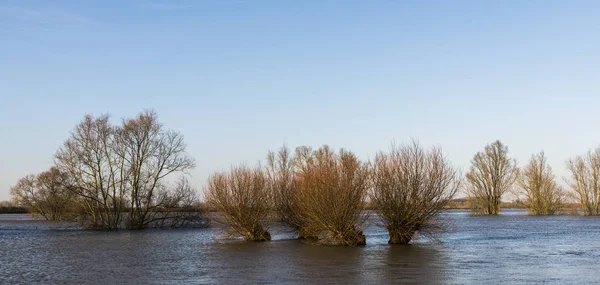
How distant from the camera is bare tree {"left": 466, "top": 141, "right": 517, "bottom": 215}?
9044cm

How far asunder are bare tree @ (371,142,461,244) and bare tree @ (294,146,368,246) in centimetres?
101

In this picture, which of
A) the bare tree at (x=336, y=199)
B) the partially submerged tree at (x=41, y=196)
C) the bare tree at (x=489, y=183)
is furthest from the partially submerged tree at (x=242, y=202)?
the bare tree at (x=489, y=183)

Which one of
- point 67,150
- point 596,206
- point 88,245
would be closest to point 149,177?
point 67,150

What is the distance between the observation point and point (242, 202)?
111ft

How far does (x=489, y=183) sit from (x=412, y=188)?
217 feet

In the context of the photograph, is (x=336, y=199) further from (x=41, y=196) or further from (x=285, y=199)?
Result: (x=41, y=196)

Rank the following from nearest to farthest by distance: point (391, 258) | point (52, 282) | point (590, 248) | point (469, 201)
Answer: point (52, 282) < point (391, 258) < point (590, 248) < point (469, 201)

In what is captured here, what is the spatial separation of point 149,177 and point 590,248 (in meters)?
38.9

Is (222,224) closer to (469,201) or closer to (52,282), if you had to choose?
(52,282)

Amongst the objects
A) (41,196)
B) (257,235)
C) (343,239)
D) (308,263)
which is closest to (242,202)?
(257,235)

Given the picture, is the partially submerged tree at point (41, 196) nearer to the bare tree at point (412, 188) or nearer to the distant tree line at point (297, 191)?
the distant tree line at point (297, 191)

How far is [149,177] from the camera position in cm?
5462

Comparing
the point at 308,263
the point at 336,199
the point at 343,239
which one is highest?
the point at 336,199

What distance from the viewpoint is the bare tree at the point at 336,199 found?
28984mm
